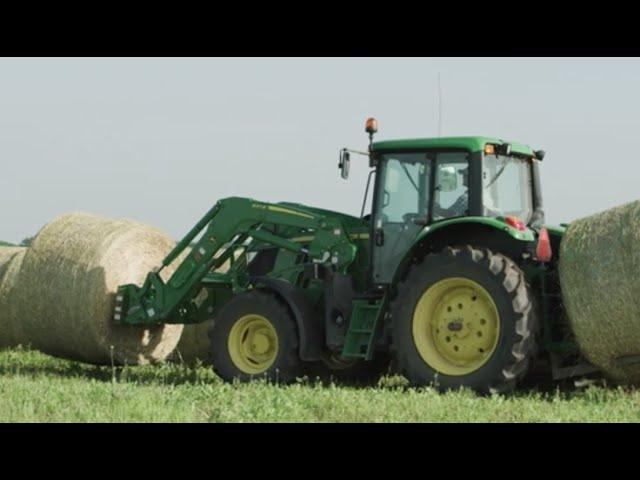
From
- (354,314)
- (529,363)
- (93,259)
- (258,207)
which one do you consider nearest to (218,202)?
(258,207)

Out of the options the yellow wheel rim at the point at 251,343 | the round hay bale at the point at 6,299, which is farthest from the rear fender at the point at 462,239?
the round hay bale at the point at 6,299

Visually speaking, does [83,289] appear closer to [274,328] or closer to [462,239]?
[274,328]

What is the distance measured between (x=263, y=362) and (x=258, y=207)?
171cm

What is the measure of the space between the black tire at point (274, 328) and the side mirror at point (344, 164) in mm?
1403

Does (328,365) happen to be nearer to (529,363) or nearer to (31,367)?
(529,363)

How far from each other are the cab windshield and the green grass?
5.40 feet

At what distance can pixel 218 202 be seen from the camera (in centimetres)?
1214

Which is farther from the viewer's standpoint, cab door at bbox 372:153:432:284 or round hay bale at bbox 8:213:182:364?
round hay bale at bbox 8:213:182:364

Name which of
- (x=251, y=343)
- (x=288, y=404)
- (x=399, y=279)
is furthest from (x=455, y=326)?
(x=251, y=343)

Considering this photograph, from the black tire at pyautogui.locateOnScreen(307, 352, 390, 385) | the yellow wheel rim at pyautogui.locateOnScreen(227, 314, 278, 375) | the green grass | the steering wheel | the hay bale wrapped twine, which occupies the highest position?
the steering wheel

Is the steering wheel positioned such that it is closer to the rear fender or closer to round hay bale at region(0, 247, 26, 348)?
the rear fender

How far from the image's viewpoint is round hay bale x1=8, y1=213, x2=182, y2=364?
1216 cm

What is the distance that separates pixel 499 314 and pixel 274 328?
239 centimetres

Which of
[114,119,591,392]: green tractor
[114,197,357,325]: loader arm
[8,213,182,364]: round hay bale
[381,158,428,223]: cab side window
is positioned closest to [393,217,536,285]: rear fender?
[114,119,591,392]: green tractor
